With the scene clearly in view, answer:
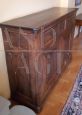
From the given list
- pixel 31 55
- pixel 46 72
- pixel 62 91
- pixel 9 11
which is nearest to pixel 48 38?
pixel 31 55

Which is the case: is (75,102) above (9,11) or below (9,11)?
below

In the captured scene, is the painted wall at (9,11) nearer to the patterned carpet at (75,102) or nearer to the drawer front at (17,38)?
the drawer front at (17,38)

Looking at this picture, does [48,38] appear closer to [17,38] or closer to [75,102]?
[17,38]

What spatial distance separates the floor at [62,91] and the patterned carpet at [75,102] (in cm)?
5

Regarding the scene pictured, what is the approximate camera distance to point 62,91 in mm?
2029

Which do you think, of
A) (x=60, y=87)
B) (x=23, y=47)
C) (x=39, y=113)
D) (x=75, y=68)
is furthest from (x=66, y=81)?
(x=23, y=47)

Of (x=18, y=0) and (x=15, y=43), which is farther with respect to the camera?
(x=18, y=0)

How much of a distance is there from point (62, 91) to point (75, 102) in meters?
0.25

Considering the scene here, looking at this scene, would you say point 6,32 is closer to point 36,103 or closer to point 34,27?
point 34,27

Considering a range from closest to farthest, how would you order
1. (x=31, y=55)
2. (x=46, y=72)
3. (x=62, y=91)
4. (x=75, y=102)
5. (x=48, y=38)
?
(x=31, y=55)
(x=48, y=38)
(x=46, y=72)
(x=75, y=102)
(x=62, y=91)

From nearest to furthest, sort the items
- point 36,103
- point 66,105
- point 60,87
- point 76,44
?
1. point 36,103
2. point 66,105
3. point 60,87
4. point 76,44

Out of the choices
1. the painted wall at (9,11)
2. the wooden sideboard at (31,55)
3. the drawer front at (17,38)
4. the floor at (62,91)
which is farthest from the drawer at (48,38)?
the floor at (62,91)

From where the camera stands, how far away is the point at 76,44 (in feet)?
11.5

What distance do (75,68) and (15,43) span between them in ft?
4.75
